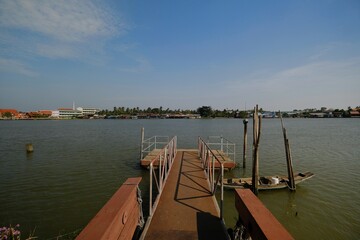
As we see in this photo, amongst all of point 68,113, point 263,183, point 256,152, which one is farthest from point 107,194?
point 68,113

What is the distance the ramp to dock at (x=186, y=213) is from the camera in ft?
16.0

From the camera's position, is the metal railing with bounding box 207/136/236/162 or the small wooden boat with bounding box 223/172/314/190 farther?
the metal railing with bounding box 207/136/236/162

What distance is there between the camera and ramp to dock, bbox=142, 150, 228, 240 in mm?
4867

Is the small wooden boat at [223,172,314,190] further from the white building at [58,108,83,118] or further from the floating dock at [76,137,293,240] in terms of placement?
the white building at [58,108,83,118]

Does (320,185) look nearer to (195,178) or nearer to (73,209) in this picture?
(195,178)

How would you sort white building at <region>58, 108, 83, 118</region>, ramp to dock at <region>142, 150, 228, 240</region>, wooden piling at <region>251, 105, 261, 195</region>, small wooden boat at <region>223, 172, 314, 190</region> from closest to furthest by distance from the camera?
ramp to dock at <region>142, 150, 228, 240</region> < wooden piling at <region>251, 105, 261, 195</region> < small wooden boat at <region>223, 172, 314, 190</region> < white building at <region>58, 108, 83, 118</region>

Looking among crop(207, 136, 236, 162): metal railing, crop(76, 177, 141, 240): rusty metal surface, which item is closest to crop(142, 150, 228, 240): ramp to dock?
crop(76, 177, 141, 240): rusty metal surface

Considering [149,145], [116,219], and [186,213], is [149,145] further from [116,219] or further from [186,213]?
[116,219]

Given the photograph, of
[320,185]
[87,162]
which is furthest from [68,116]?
[320,185]

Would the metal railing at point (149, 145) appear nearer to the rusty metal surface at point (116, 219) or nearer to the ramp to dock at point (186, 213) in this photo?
the ramp to dock at point (186, 213)

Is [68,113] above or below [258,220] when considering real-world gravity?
above

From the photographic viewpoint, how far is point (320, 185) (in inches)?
564

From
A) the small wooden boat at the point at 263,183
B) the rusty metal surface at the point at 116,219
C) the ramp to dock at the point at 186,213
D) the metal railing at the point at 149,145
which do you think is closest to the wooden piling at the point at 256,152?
the small wooden boat at the point at 263,183

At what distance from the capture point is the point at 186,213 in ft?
19.4
